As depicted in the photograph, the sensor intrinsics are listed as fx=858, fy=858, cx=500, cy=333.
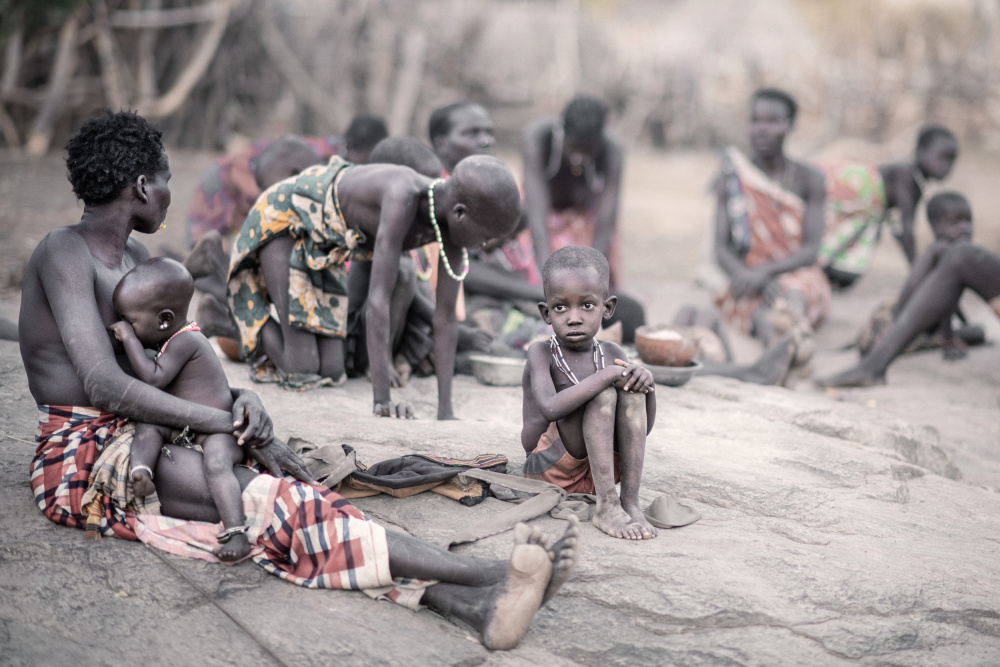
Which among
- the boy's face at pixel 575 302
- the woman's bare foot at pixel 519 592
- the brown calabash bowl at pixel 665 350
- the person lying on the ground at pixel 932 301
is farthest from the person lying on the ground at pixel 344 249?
the person lying on the ground at pixel 932 301

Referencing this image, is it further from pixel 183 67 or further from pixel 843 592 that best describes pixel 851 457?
pixel 183 67

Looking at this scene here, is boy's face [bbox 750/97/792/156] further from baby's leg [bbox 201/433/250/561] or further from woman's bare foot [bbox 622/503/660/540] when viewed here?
baby's leg [bbox 201/433/250/561]

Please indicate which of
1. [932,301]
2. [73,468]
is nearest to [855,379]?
[932,301]

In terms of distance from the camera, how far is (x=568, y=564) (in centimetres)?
192

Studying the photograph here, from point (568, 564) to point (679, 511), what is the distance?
30.3 inches

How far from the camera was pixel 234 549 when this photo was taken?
2143mm

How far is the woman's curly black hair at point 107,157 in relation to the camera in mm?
2309

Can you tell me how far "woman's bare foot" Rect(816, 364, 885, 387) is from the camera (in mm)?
5277

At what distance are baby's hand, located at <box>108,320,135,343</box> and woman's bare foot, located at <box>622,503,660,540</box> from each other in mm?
1462

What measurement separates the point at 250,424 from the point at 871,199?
6.42 meters

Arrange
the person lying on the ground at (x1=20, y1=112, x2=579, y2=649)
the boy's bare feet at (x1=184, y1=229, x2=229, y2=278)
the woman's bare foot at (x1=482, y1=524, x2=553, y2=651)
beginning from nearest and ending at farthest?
the woman's bare foot at (x1=482, y1=524, x2=553, y2=651) < the person lying on the ground at (x1=20, y1=112, x2=579, y2=649) < the boy's bare feet at (x1=184, y1=229, x2=229, y2=278)

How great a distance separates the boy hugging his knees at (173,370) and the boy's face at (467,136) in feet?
9.75

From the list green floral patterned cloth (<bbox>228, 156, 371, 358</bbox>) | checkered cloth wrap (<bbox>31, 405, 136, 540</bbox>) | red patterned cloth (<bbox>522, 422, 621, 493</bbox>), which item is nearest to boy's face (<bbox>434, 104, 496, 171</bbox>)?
green floral patterned cloth (<bbox>228, 156, 371, 358</bbox>)

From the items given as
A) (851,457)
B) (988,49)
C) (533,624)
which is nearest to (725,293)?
(851,457)
